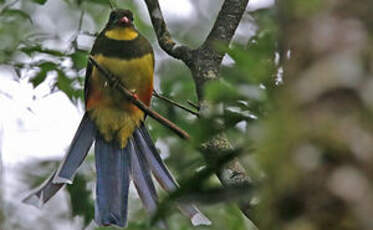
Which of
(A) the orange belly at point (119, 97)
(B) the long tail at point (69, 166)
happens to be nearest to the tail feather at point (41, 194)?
(B) the long tail at point (69, 166)

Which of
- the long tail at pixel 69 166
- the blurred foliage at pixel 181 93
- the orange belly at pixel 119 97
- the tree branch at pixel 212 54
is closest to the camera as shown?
the blurred foliage at pixel 181 93

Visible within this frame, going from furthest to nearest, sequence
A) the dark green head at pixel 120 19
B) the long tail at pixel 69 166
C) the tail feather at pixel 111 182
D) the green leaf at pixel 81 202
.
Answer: the dark green head at pixel 120 19
the green leaf at pixel 81 202
the tail feather at pixel 111 182
the long tail at pixel 69 166

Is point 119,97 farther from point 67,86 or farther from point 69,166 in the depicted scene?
point 69,166

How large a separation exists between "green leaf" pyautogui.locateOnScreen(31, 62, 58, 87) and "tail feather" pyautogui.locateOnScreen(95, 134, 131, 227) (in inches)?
14.7

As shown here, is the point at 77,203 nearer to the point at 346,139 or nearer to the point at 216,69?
the point at 216,69

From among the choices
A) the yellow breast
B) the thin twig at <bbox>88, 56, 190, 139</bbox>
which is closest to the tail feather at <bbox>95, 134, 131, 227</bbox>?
the thin twig at <bbox>88, 56, 190, 139</bbox>

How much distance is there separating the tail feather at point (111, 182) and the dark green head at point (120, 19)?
468 millimetres

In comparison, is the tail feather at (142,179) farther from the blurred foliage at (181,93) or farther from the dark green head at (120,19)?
the dark green head at (120,19)

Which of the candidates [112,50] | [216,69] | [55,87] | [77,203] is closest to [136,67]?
[112,50]

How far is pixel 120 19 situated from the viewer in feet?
9.86

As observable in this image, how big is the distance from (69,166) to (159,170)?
332mm

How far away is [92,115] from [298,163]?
233cm

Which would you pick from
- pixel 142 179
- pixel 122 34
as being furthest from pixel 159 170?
pixel 122 34

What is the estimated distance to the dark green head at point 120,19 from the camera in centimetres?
301
